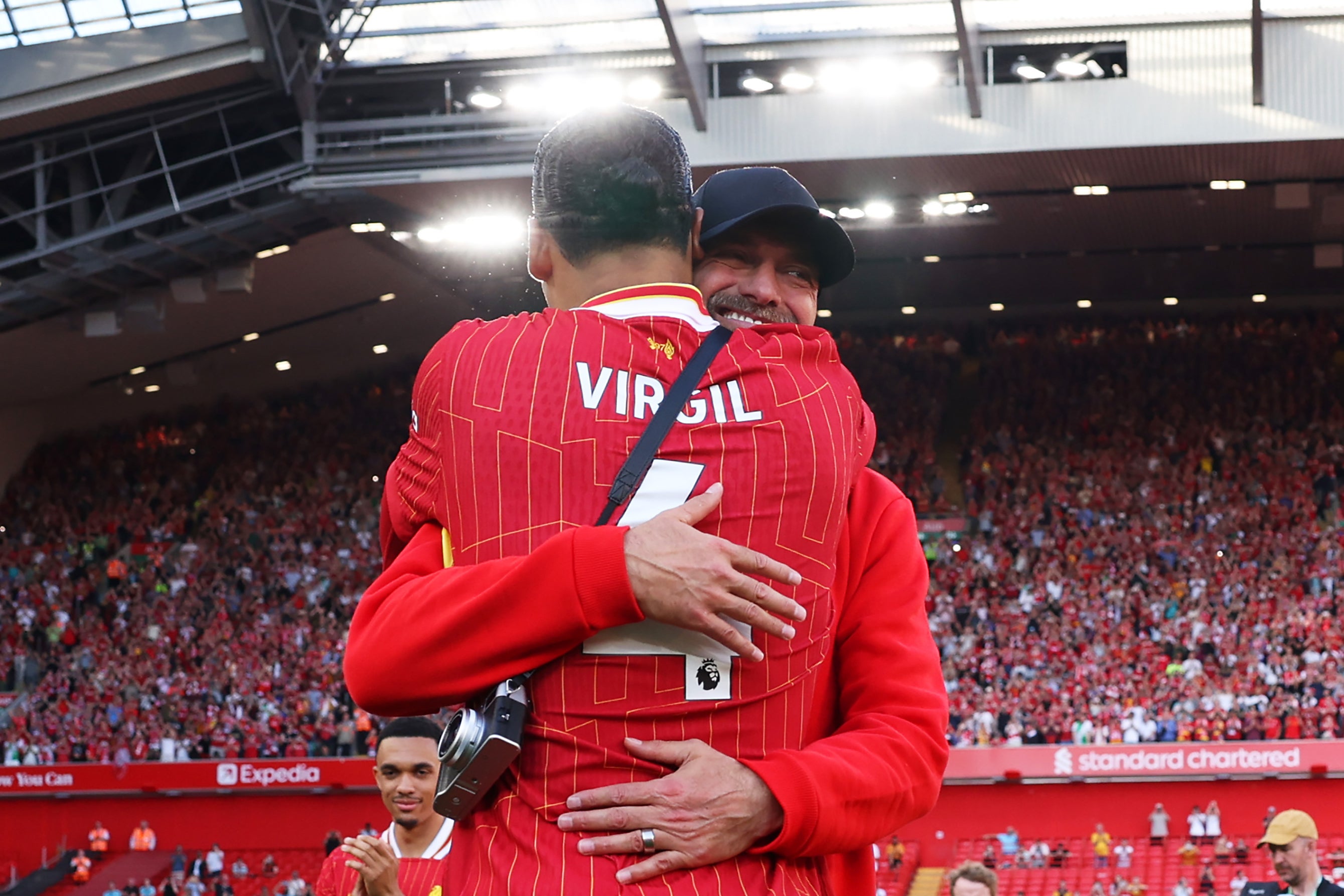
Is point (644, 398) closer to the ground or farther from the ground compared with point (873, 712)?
farther from the ground

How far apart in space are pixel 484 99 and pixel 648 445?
22.5 m

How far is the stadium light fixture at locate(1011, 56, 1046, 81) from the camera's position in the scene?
2178 centimetres

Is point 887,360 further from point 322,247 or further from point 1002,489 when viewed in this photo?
point 322,247

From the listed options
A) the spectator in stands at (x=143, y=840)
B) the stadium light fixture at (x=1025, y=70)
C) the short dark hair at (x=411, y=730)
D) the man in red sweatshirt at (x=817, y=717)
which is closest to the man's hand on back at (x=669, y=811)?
the man in red sweatshirt at (x=817, y=717)

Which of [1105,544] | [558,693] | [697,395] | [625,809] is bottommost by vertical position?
[1105,544]

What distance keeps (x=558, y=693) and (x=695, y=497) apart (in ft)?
1.00

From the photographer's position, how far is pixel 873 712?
221 cm

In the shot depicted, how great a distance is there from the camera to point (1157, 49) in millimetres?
21266

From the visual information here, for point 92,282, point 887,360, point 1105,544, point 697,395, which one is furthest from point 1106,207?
point 697,395

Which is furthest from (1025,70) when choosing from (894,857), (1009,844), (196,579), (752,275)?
(752,275)

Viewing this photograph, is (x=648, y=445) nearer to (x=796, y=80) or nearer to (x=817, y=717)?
(x=817, y=717)

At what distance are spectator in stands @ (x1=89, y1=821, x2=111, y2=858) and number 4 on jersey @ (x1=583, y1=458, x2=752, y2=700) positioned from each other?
2649cm

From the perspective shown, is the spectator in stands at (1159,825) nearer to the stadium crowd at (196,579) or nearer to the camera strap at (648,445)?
the stadium crowd at (196,579)

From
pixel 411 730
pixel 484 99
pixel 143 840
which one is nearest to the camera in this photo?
pixel 411 730
